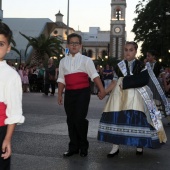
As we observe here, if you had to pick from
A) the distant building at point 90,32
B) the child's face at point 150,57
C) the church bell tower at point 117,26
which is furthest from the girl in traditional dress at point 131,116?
the church bell tower at point 117,26

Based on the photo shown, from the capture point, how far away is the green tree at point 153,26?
160 ft

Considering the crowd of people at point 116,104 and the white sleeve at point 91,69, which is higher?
the white sleeve at point 91,69

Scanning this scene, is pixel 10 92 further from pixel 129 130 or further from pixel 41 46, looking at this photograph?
pixel 41 46

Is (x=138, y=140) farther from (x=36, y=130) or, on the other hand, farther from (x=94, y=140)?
(x=36, y=130)

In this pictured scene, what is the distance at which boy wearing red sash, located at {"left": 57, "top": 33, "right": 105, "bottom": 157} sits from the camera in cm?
598

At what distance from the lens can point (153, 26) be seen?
5328 centimetres

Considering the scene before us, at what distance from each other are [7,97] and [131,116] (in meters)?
3.21

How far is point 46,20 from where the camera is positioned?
8606 cm

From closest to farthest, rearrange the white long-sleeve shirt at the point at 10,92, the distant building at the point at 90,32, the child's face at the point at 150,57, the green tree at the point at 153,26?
the white long-sleeve shirt at the point at 10,92 → the child's face at the point at 150,57 → the green tree at the point at 153,26 → the distant building at the point at 90,32

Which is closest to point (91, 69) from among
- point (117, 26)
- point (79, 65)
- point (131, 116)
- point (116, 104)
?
point (79, 65)

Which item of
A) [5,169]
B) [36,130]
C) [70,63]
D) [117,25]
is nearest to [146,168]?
[70,63]

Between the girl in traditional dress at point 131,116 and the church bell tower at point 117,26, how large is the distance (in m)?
125

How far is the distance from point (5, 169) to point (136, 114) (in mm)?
3126

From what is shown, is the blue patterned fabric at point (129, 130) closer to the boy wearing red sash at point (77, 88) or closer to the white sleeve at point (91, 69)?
the boy wearing red sash at point (77, 88)
